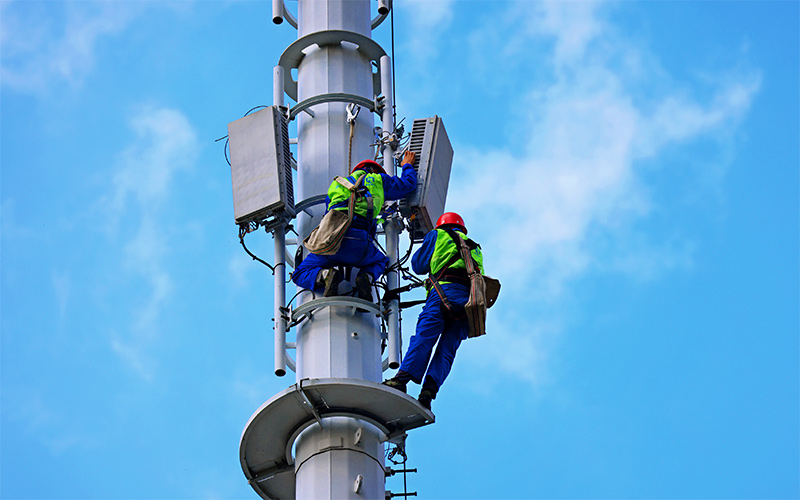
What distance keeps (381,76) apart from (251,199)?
307 cm

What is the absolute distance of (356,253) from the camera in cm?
1814

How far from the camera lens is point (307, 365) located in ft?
58.5

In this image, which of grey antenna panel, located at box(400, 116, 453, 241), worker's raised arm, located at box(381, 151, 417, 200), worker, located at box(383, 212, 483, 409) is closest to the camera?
worker, located at box(383, 212, 483, 409)

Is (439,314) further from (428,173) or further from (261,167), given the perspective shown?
(261,167)

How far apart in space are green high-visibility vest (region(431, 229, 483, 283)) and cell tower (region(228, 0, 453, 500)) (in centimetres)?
66

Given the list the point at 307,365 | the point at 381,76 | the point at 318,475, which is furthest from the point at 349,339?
the point at 381,76

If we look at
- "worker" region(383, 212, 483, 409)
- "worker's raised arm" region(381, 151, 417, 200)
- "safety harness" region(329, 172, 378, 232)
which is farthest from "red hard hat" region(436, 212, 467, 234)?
"safety harness" region(329, 172, 378, 232)

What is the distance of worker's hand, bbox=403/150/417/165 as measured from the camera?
19531 millimetres

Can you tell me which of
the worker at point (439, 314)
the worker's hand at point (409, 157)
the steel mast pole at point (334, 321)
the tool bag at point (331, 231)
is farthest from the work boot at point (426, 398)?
the worker's hand at point (409, 157)

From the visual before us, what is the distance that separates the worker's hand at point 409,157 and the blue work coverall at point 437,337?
1.90m

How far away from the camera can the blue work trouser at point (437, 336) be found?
17.7 metres

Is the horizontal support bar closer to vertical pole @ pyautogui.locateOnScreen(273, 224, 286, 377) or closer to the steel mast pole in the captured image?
the steel mast pole

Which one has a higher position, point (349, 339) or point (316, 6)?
point (316, 6)

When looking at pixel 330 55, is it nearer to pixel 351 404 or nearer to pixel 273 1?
pixel 273 1
